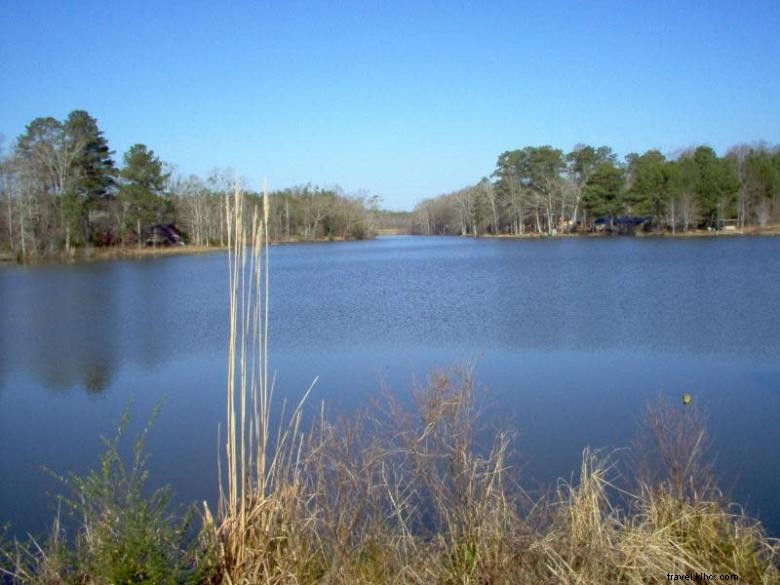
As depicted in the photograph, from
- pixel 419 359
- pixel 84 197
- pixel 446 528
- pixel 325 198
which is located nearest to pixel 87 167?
pixel 84 197

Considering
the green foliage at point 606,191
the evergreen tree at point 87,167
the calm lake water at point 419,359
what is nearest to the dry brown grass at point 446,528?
the calm lake water at point 419,359

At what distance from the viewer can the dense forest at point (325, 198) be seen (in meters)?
40.1

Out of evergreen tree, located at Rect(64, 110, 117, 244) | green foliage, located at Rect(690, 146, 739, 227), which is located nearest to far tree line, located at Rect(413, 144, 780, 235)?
green foliage, located at Rect(690, 146, 739, 227)

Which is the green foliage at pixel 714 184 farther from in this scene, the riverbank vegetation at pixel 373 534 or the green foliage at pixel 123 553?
the green foliage at pixel 123 553

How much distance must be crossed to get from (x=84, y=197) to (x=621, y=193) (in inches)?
1493

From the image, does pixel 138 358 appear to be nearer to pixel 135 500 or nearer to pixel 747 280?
pixel 135 500

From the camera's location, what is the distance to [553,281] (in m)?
22.5

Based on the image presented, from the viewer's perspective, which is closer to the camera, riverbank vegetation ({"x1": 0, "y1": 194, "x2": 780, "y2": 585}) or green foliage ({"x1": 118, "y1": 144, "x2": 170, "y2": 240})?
riverbank vegetation ({"x1": 0, "y1": 194, "x2": 780, "y2": 585})

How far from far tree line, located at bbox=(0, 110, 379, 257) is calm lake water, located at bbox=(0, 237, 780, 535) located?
1755 centimetres

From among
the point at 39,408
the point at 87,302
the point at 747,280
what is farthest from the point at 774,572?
the point at 87,302

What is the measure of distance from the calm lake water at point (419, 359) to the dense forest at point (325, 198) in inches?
736

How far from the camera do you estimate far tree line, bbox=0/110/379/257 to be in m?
39.3

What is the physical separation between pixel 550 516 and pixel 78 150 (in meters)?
42.7

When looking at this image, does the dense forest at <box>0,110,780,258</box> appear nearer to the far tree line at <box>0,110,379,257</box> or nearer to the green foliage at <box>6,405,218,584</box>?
the far tree line at <box>0,110,379,257</box>
